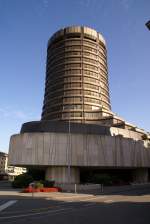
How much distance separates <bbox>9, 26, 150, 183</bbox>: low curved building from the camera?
170ft

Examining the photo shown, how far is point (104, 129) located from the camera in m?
61.2

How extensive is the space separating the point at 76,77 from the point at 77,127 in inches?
1388

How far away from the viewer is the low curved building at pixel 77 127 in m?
51.8

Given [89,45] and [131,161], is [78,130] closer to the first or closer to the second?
[131,161]

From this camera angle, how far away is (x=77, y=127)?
2302 inches

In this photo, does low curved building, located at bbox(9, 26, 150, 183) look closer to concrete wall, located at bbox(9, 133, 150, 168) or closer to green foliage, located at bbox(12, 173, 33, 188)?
concrete wall, located at bbox(9, 133, 150, 168)

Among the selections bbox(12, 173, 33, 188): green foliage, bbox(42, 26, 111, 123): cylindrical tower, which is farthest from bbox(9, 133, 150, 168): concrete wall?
bbox(42, 26, 111, 123): cylindrical tower

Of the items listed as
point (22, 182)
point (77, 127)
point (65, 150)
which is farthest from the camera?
point (77, 127)

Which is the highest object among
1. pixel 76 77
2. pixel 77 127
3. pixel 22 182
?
pixel 76 77

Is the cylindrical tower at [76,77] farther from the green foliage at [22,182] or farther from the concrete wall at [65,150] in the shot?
the green foliage at [22,182]

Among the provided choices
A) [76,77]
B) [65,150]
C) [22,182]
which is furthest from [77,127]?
[76,77]

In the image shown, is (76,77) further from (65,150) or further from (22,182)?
(22,182)

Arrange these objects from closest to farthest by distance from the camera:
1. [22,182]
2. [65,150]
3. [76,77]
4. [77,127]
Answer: [22,182], [65,150], [77,127], [76,77]

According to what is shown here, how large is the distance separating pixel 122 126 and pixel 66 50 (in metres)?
39.0
